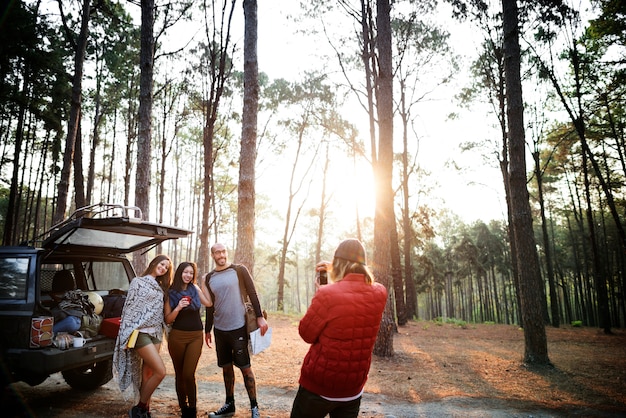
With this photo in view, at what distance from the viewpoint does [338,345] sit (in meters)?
2.11

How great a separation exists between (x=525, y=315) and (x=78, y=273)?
29.6 feet

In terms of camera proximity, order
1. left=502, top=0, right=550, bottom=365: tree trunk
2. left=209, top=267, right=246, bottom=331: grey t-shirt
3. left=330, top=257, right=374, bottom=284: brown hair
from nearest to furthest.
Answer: left=330, top=257, right=374, bottom=284: brown hair → left=209, top=267, right=246, bottom=331: grey t-shirt → left=502, top=0, right=550, bottom=365: tree trunk

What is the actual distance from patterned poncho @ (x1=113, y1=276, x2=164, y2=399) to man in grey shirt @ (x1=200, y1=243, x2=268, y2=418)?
64 cm

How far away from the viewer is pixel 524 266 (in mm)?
7723

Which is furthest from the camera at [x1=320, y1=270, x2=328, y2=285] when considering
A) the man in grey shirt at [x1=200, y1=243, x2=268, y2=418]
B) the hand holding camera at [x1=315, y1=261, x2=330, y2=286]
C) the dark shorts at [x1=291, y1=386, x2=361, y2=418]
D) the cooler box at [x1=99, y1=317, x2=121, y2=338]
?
the cooler box at [x1=99, y1=317, x2=121, y2=338]

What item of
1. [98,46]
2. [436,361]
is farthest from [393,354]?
[98,46]

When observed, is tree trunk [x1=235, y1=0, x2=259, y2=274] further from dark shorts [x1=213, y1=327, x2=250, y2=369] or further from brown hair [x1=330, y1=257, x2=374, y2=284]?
brown hair [x1=330, y1=257, x2=374, y2=284]

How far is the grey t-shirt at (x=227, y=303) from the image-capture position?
4.21 metres

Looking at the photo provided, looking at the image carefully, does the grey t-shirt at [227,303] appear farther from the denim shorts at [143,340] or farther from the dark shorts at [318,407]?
the dark shorts at [318,407]

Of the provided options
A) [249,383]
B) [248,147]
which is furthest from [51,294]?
[248,147]

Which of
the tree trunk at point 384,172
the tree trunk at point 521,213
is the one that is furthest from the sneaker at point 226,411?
the tree trunk at point 521,213

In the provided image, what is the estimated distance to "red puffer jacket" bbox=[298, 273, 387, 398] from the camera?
2098 millimetres

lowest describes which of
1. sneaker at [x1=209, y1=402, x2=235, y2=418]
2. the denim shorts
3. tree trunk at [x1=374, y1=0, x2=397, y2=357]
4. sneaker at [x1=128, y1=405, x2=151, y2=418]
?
sneaker at [x1=209, y1=402, x2=235, y2=418]

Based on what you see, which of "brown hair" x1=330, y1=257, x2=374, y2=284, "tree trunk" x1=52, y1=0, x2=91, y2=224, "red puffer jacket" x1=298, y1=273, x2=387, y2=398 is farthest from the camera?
"tree trunk" x1=52, y1=0, x2=91, y2=224
